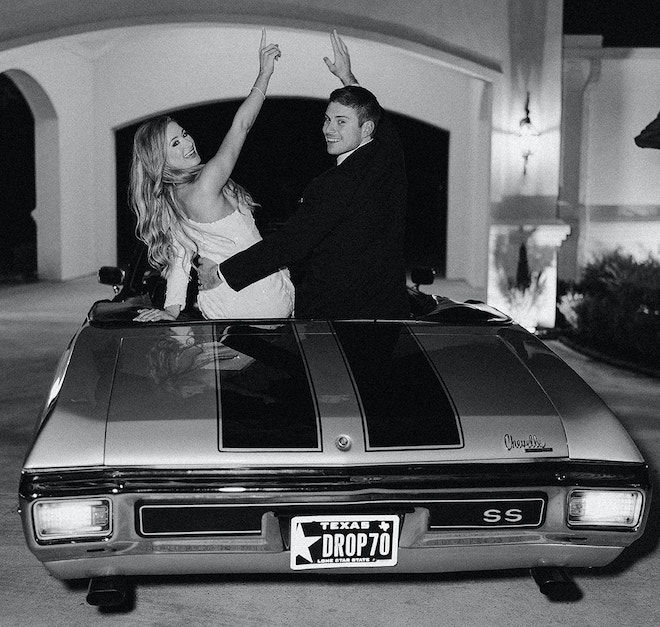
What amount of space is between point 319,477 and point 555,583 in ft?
2.81

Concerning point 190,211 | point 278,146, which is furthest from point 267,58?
Result: point 278,146

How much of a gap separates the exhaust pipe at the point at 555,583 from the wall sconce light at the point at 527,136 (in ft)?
24.9

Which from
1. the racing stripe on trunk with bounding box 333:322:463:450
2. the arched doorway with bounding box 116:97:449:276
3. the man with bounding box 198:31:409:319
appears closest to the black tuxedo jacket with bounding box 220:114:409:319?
the man with bounding box 198:31:409:319

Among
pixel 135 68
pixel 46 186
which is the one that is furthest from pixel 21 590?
pixel 135 68

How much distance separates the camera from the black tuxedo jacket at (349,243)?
11.4 feet

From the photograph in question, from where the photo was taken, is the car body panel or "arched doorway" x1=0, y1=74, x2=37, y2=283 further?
"arched doorway" x1=0, y1=74, x2=37, y2=283

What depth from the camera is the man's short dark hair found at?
3.52 metres

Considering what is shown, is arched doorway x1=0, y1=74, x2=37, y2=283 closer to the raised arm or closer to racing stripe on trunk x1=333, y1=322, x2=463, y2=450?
the raised arm

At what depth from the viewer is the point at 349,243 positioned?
3.58 meters

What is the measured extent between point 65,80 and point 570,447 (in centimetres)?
1392

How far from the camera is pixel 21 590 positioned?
3.48 metres

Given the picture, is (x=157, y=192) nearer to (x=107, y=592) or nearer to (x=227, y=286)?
(x=227, y=286)

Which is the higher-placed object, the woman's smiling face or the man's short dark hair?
the man's short dark hair

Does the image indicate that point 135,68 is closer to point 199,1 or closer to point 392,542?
point 199,1
